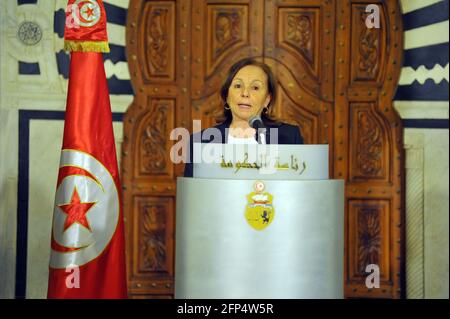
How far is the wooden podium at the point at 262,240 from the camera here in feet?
12.2

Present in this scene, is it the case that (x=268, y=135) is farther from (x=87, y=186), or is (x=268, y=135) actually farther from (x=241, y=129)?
(x=87, y=186)

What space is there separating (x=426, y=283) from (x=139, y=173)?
6.34 ft

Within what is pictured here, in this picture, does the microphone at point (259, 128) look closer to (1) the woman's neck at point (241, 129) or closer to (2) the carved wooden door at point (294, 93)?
(1) the woman's neck at point (241, 129)

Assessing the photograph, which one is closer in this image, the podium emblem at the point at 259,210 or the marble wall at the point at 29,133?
the podium emblem at the point at 259,210

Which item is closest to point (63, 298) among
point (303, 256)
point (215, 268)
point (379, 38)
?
point (215, 268)

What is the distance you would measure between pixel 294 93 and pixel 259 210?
1.93 meters

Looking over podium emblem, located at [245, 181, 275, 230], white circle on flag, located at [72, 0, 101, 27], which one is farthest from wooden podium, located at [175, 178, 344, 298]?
white circle on flag, located at [72, 0, 101, 27]

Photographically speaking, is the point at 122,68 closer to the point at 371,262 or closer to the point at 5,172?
the point at 5,172

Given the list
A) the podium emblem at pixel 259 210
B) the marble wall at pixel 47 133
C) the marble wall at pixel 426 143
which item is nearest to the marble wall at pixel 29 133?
the marble wall at pixel 47 133

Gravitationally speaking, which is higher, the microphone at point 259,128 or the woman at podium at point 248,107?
the woman at podium at point 248,107

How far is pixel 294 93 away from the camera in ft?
18.1

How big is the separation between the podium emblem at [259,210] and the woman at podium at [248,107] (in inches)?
29.6

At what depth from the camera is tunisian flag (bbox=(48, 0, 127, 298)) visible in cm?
435

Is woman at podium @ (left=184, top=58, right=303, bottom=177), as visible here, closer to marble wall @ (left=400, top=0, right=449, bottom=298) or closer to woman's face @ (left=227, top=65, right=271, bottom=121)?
woman's face @ (left=227, top=65, right=271, bottom=121)
